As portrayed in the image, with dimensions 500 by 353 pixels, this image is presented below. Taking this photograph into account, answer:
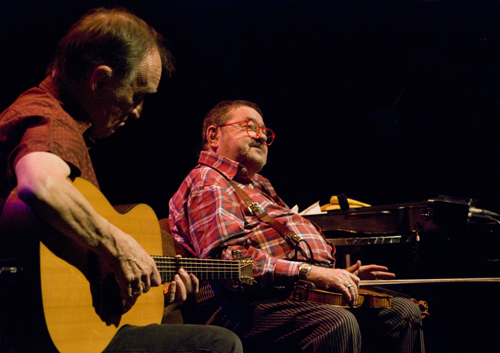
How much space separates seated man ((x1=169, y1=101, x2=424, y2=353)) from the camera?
1.94 metres

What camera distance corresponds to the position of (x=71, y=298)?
125 cm

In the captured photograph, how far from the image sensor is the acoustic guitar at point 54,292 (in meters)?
1.16

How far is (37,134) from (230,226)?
103cm

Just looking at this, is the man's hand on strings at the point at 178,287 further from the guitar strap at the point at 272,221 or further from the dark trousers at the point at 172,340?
the guitar strap at the point at 272,221

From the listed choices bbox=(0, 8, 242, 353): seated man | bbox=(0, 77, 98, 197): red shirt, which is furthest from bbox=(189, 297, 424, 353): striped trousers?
bbox=(0, 77, 98, 197): red shirt

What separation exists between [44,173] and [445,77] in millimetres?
3526

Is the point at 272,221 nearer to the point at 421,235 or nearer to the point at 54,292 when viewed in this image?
the point at 421,235

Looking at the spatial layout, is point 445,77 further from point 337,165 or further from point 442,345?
point 442,345

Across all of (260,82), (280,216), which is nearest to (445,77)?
(260,82)

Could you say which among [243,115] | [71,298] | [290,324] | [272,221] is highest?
[243,115]

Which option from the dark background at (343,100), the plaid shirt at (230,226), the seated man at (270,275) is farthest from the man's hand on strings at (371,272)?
the dark background at (343,100)

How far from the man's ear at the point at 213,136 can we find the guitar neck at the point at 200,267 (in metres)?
1.08

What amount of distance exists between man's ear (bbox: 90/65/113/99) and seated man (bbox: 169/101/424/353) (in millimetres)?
833

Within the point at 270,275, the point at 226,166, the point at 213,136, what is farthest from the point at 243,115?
the point at 270,275
